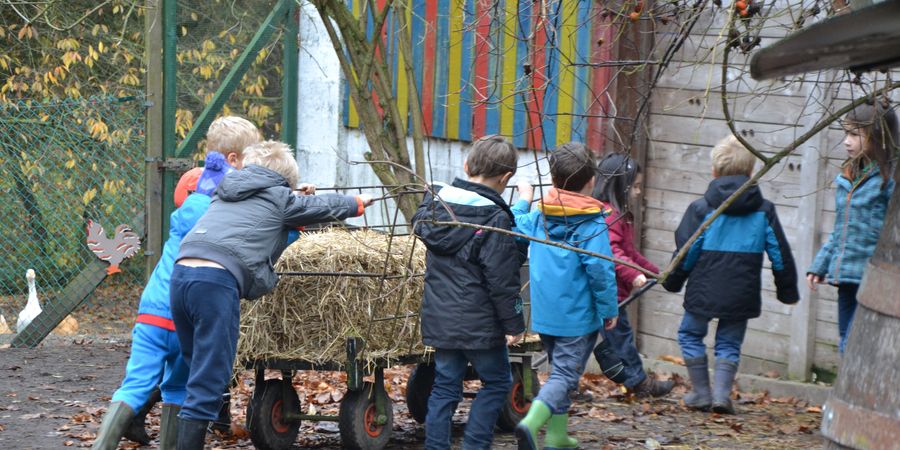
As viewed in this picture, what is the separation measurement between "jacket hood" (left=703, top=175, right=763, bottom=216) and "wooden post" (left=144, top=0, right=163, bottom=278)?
13.8ft

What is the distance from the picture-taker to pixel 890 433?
2.51m

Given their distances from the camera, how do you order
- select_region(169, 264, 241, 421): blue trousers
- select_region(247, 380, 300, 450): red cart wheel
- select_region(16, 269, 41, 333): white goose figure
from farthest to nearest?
select_region(16, 269, 41, 333): white goose figure → select_region(247, 380, 300, 450): red cart wheel → select_region(169, 264, 241, 421): blue trousers

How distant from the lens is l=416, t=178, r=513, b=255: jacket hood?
209 inches

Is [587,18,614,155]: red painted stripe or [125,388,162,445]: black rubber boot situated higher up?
[587,18,614,155]: red painted stripe

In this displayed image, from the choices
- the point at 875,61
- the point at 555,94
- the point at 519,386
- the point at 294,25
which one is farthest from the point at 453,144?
the point at 875,61

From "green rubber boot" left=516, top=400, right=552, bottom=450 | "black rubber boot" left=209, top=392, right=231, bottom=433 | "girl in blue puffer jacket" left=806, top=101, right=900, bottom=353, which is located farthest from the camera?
"black rubber boot" left=209, top=392, right=231, bottom=433

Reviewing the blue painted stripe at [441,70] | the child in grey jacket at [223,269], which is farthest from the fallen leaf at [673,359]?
the child in grey jacket at [223,269]

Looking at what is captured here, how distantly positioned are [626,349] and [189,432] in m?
3.06

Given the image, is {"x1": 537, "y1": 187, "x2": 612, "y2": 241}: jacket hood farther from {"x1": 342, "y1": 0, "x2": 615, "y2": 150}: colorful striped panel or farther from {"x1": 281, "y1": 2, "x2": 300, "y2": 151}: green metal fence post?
{"x1": 281, "y1": 2, "x2": 300, "y2": 151}: green metal fence post

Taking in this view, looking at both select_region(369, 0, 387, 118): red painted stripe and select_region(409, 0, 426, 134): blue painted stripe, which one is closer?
select_region(369, 0, 387, 118): red painted stripe

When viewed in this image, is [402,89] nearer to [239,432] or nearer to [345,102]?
[345,102]

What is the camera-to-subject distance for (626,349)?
7.28 metres

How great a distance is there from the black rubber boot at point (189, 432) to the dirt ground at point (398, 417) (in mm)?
993

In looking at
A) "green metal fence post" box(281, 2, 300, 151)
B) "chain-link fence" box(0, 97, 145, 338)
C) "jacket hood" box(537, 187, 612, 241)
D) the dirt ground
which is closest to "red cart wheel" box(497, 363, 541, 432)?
the dirt ground
